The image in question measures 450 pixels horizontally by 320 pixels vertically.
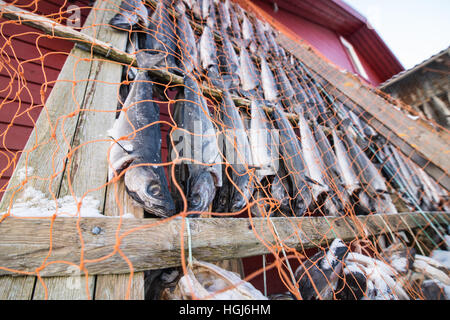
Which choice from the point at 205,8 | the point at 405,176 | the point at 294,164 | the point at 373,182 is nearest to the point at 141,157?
the point at 294,164

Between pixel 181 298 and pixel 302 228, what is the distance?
811 mm

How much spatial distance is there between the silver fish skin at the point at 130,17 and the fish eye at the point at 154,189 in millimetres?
1275

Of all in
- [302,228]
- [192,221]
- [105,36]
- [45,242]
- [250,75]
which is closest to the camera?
[45,242]

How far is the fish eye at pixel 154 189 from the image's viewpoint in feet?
3.18

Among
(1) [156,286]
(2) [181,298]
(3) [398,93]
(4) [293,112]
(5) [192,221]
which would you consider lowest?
(1) [156,286]

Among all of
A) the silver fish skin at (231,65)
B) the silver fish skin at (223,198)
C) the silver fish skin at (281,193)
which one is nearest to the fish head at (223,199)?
the silver fish skin at (223,198)

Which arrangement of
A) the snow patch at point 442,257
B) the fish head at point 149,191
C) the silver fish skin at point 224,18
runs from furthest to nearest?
the silver fish skin at point 224,18 → the snow patch at point 442,257 → the fish head at point 149,191

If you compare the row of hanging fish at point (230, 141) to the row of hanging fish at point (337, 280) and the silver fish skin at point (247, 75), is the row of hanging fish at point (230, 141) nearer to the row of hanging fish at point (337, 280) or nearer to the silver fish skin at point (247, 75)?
the silver fish skin at point (247, 75)

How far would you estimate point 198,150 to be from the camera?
127cm

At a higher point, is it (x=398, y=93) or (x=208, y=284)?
(x=398, y=93)

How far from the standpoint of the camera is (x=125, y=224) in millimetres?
784

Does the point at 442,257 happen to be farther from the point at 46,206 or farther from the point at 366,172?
the point at 46,206

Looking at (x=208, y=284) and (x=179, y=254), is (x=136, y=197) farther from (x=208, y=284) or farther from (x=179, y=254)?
(x=208, y=284)
